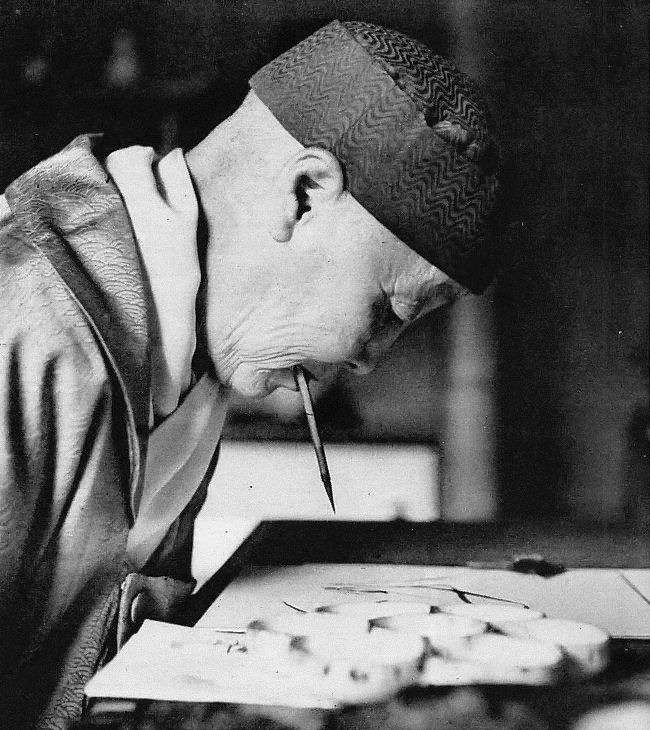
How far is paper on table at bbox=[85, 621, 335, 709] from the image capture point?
26.5 inches

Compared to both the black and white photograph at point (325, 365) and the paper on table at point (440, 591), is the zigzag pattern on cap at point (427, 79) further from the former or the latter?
the paper on table at point (440, 591)

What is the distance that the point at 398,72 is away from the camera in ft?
2.75

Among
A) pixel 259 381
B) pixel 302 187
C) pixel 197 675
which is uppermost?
pixel 302 187

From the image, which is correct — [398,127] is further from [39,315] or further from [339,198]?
[39,315]

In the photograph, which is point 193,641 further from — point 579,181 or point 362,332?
point 579,181

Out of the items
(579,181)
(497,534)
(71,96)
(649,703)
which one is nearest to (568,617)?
(649,703)

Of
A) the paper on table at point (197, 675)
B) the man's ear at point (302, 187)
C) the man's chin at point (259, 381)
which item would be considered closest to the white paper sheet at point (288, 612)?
the paper on table at point (197, 675)

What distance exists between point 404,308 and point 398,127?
0.19 metres

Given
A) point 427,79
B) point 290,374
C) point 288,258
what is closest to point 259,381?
point 290,374

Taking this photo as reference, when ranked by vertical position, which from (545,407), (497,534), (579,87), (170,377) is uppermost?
(579,87)

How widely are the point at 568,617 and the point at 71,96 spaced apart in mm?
901

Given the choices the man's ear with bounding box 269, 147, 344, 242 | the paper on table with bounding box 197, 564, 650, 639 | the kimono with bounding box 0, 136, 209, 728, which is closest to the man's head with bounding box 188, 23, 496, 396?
the man's ear with bounding box 269, 147, 344, 242

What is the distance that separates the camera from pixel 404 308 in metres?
0.92

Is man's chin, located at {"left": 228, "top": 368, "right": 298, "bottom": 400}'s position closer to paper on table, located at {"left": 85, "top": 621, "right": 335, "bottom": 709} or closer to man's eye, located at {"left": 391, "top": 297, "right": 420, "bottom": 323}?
man's eye, located at {"left": 391, "top": 297, "right": 420, "bottom": 323}
